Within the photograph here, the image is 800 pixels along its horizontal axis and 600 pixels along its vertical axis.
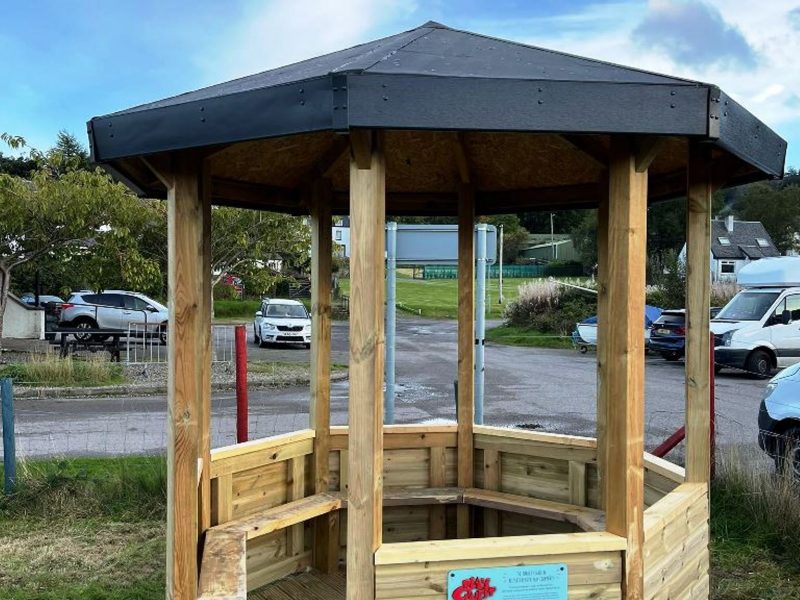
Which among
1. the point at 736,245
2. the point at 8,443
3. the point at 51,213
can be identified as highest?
the point at 736,245

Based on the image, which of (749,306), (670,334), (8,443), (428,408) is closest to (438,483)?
(8,443)

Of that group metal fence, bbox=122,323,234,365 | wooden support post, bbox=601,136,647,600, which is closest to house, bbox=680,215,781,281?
metal fence, bbox=122,323,234,365

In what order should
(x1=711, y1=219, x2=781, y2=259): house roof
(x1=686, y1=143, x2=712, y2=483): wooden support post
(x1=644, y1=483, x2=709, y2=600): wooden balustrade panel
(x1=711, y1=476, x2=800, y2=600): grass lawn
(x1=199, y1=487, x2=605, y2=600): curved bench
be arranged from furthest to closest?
1. (x1=711, y1=219, x2=781, y2=259): house roof
2. (x1=711, y1=476, x2=800, y2=600): grass lawn
3. (x1=686, y1=143, x2=712, y2=483): wooden support post
4. (x1=199, y1=487, x2=605, y2=600): curved bench
5. (x1=644, y1=483, x2=709, y2=600): wooden balustrade panel

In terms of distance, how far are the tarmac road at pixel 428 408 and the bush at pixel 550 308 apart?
20.7 feet

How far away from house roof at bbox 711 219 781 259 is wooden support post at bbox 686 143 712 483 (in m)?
48.8

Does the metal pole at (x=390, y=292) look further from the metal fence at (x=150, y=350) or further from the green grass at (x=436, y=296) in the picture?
the green grass at (x=436, y=296)

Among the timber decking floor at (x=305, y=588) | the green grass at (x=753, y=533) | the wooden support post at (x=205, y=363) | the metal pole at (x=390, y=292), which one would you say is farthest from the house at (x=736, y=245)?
the wooden support post at (x=205, y=363)

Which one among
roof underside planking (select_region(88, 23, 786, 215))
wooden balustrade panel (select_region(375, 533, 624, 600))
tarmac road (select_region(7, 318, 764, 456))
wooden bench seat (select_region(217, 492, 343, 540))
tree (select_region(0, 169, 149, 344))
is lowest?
tarmac road (select_region(7, 318, 764, 456))

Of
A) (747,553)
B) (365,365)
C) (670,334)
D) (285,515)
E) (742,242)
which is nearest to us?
(365,365)

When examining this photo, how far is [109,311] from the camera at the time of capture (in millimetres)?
22781

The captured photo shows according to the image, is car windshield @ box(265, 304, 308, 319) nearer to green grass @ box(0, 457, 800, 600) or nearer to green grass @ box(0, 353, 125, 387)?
green grass @ box(0, 353, 125, 387)

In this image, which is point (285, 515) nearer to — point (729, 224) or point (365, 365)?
point (365, 365)

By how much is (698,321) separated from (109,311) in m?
21.5

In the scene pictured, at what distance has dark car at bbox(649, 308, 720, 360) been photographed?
18.8 metres
